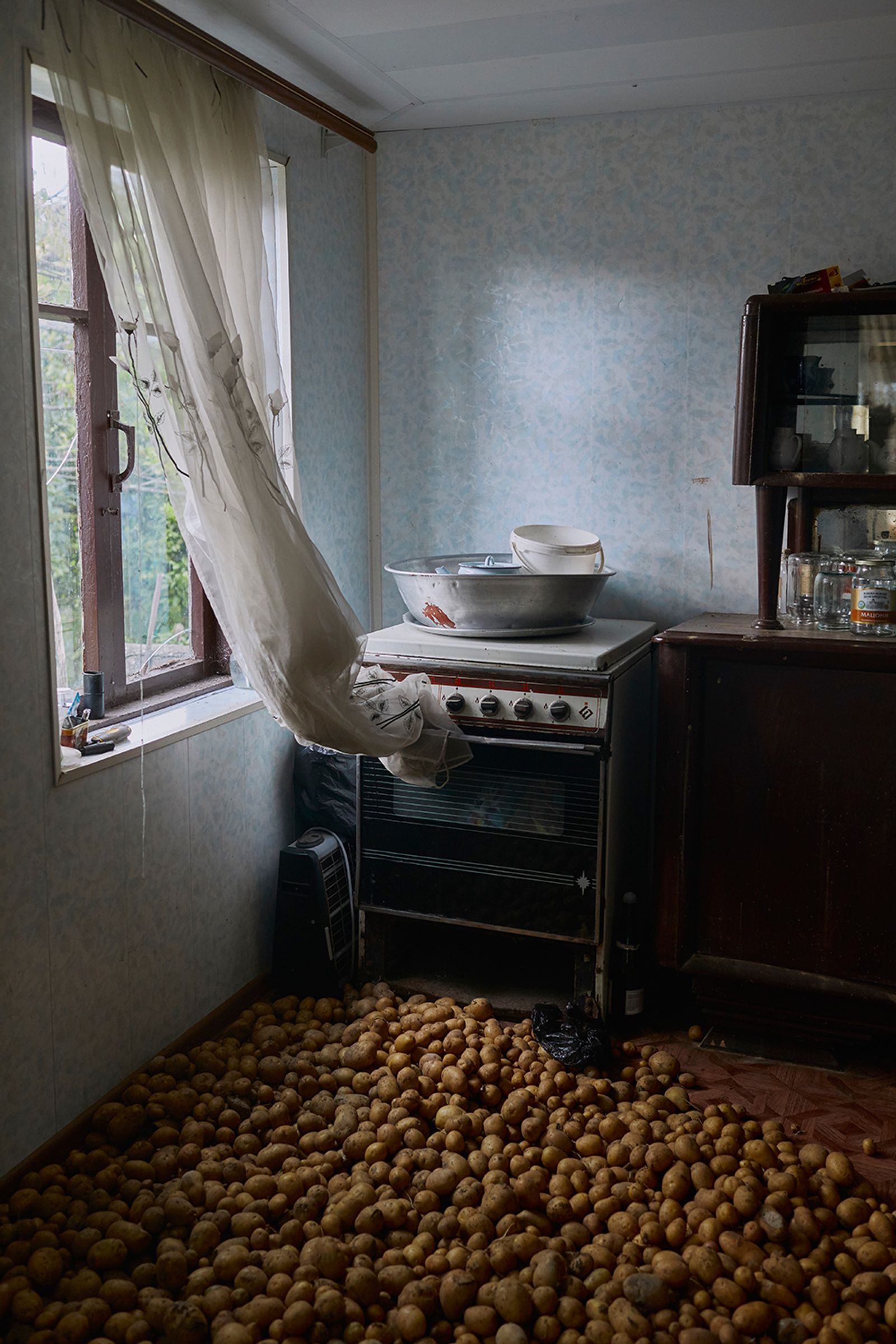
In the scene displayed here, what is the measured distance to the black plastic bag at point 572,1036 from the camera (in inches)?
99.9

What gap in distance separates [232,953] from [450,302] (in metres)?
2.00

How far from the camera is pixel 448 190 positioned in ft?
10.7

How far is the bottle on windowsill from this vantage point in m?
2.75

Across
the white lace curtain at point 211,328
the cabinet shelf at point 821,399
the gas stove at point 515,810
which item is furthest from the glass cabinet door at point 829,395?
the white lace curtain at point 211,328

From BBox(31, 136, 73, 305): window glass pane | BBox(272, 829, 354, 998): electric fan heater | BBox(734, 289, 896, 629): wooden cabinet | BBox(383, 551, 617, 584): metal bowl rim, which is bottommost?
BBox(272, 829, 354, 998): electric fan heater

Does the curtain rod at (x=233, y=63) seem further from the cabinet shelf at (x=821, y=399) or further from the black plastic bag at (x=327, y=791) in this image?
the black plastic bag at (x=327, y=791)

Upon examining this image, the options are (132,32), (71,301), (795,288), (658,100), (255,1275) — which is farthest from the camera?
(658,100)

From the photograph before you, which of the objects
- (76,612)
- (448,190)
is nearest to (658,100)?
(448,190)

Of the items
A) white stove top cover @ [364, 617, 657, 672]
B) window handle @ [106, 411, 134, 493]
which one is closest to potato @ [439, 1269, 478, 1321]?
white stove top cover @ [364, 617, 657, 672]

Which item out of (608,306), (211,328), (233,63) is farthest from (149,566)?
(608,306)

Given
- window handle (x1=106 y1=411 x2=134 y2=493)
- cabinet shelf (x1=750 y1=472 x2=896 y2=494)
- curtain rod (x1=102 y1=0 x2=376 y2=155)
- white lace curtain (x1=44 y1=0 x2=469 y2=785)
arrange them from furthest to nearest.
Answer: cabinet shelf (x1=750 y1=472 x2=896 y2=494) → window handle (x1=106 y1=411 x2=134 y2=493) → curtain rod (x1=102 y1=0 x2=376 y2=155) → white lace curtain (x1=44 y1=0 x2=469 y2=785)

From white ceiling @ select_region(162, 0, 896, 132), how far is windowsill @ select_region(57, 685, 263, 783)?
5.03 ft

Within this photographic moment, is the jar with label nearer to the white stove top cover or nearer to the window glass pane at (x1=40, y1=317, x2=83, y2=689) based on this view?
the white stove top cover

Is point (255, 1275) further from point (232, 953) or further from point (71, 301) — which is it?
point (71, 301)
